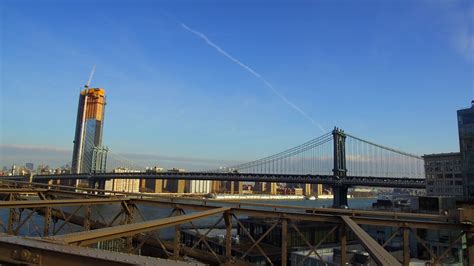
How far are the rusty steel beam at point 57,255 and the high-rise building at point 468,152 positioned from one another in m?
63.3

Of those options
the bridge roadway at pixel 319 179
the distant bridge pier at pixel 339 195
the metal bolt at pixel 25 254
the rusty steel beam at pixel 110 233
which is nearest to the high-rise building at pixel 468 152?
the bridge roadway at pixel 319 179

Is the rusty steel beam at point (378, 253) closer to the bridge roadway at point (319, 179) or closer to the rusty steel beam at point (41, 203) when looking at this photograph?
the rusty steel beam at point (41, 203)

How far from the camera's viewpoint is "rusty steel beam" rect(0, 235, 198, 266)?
3.39 metres

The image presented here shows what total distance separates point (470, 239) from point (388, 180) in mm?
88926

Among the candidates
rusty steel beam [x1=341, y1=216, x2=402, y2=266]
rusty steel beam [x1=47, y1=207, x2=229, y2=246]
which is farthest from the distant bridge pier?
rusty steel beam [x1=341, y1=216, x2=402, y2=266]

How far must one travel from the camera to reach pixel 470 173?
5638cm

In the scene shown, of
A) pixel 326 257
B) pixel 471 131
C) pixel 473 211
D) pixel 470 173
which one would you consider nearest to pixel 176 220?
pixel 473 211

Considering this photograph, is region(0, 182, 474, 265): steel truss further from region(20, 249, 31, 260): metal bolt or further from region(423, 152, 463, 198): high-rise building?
region(423, 152, 463, 198): high-rise building

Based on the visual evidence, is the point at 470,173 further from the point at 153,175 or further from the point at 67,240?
the point at 153,175

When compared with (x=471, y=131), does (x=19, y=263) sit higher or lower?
lower

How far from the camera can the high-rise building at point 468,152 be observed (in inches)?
2212

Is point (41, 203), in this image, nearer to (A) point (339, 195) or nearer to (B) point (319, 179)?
(B) point (319, 179)

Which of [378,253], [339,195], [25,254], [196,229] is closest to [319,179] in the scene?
[339,195]

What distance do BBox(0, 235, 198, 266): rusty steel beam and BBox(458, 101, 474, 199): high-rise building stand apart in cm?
6326
